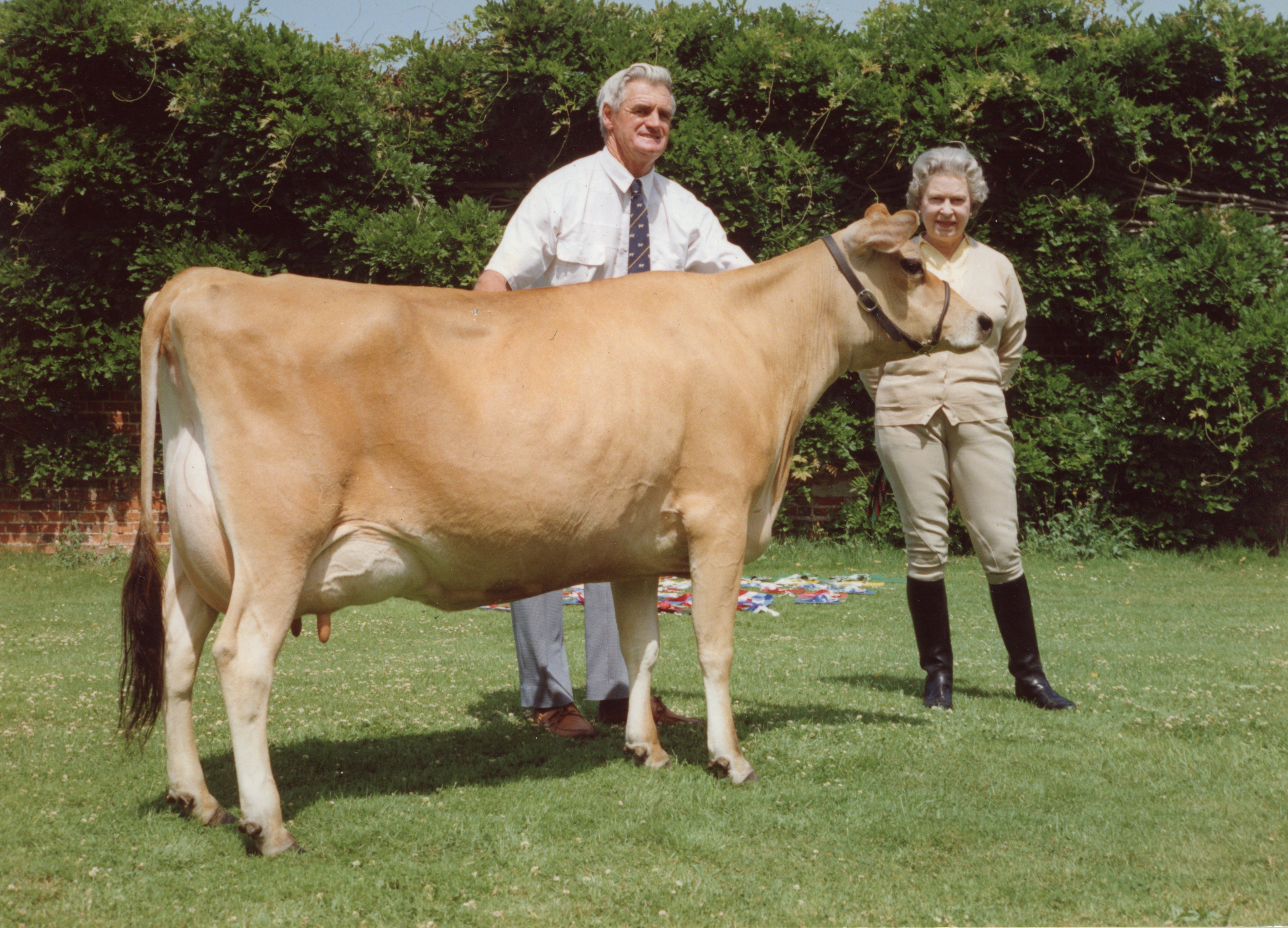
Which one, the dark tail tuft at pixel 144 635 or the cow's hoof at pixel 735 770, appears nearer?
the dark tail tuft at pixel 144 635

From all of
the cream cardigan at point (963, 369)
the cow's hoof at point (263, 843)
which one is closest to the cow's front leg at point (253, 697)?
the cow's hoof at point (263, 843)

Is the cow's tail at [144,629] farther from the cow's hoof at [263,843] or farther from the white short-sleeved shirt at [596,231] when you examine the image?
the white short-sleeved shirt at [596,231]

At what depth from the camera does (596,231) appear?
5457 mm

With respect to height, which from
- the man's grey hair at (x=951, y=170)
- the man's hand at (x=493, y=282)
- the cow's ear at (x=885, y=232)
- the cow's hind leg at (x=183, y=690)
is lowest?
the cow's hind leg at (x=183, y=690)

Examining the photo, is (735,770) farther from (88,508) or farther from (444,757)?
(88,508)

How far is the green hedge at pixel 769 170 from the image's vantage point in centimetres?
1120

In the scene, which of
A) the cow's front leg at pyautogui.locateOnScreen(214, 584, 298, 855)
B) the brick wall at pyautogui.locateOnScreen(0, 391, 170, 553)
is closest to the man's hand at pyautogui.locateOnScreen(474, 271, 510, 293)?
the cow's front leg at pyautogui.locateOnScreen(214, 584, 298, 855)

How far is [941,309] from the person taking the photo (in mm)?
4750

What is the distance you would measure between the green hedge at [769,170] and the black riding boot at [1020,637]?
5968 mm

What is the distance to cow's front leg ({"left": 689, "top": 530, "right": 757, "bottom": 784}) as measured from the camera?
4.36 meters

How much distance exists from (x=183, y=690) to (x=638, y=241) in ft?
9.39

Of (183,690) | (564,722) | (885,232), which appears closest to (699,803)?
(564,722)

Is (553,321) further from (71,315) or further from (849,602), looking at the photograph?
(71,315)

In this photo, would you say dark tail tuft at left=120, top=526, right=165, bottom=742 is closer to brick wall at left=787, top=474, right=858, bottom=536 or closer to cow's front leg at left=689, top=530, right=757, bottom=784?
cow's front leg at left=689, top=530, right=757, bottom=784
